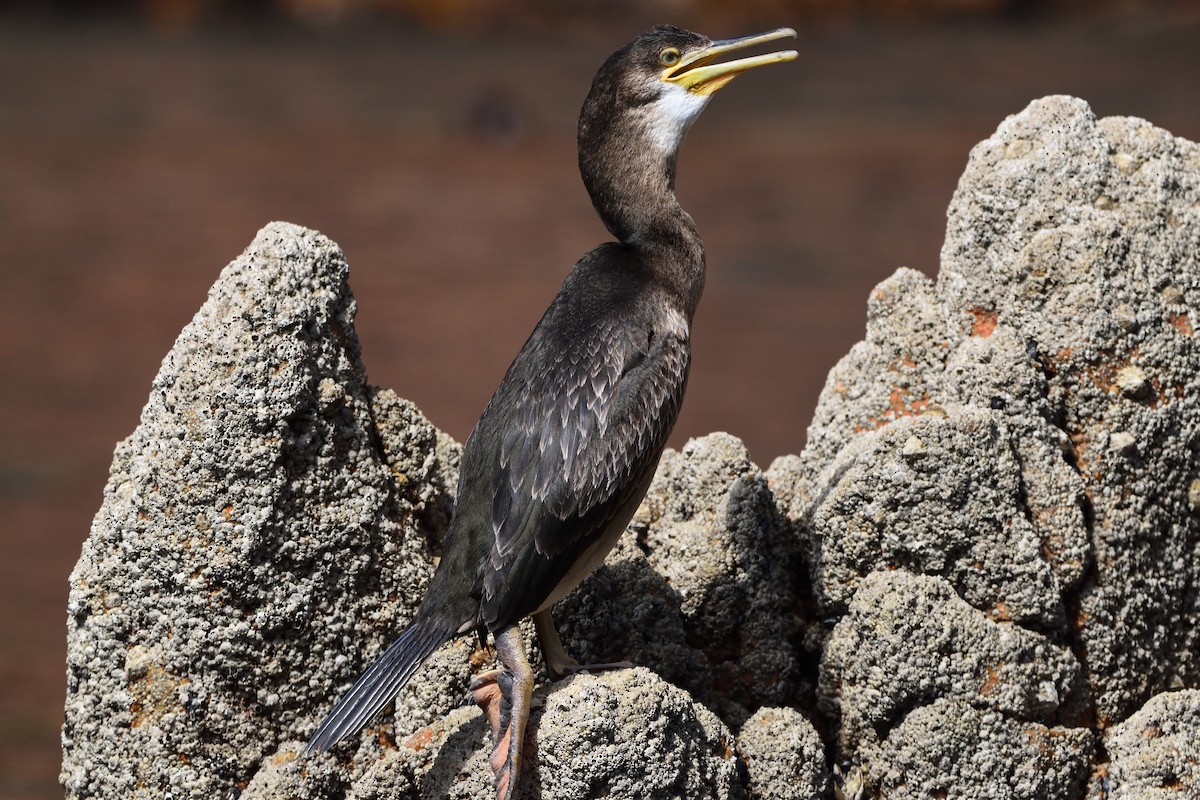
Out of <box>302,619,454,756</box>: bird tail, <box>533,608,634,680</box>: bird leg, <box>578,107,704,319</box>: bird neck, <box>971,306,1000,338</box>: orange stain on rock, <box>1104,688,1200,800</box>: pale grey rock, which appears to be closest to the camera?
<box>302,619,454,756</box>: bird tail

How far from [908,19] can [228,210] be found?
1564 cm

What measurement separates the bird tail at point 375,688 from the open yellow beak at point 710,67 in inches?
80.7

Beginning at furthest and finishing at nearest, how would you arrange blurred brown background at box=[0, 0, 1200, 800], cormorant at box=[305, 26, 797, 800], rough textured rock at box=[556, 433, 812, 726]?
1. blurred brown background at box=[0, 0, 1200, 800]
2. rough textured rock at box=[556, 433, 812, 726]
3. cormorant at box=[305, 26, 797, 800]

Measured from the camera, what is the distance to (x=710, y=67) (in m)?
5.03

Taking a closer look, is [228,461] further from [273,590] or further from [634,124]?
[634,124]

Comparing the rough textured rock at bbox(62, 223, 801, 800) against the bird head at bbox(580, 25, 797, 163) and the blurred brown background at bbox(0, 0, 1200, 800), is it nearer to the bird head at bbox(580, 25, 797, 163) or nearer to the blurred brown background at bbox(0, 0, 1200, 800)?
the bird head at bbox(580, 25, 797, 163)

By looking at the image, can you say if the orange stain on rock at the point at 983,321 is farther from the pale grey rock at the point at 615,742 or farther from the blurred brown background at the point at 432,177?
the blurred brown background at the point at 432,177

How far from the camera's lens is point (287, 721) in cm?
435

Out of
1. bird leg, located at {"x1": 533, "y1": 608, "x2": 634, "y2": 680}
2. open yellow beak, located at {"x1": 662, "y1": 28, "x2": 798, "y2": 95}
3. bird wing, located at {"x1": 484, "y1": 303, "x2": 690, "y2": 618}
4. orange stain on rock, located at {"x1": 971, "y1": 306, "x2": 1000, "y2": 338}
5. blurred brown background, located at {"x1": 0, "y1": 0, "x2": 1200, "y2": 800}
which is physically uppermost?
blurred brown background, located at {"x1": 0, "y1": 0, "x2": 1200, "y2": 800}

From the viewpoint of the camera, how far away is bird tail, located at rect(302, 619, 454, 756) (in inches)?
156

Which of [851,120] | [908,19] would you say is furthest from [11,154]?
[908,19]

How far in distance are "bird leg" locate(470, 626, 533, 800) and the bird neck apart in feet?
4.52

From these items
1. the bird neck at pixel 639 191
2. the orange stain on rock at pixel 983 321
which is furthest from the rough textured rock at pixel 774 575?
the bird neck at pixel 639 191

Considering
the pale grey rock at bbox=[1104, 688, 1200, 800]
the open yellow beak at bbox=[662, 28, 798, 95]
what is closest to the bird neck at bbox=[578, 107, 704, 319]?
the open yellow beak at bbox=[662, 28, 798, 95]
